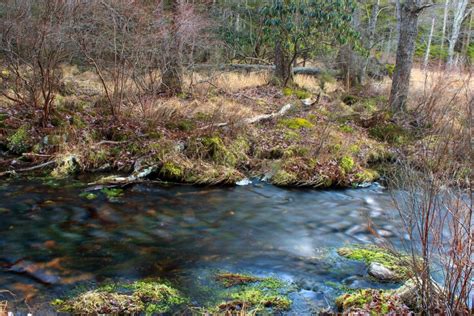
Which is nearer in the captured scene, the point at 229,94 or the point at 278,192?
the point at 278,192

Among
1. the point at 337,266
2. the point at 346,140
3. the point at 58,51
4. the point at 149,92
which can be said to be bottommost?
the point at 337,266

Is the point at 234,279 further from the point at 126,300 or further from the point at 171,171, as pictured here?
the point at 171,171

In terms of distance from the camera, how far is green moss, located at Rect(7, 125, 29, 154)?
9.71 m

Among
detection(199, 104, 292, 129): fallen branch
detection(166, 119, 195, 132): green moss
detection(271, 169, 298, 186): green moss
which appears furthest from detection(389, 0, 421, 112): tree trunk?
detection(166, 119, 195, 132): green moss

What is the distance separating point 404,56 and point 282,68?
436 centimetres

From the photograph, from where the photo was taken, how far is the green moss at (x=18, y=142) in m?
9.71

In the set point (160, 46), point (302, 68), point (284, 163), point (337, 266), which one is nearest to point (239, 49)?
point (302, 68)

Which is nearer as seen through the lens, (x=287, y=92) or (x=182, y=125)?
(x=182, y=125)

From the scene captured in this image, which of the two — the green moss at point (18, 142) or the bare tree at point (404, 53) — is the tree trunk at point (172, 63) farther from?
the bare tree at point (404, 53)

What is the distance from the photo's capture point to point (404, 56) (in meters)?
13.7

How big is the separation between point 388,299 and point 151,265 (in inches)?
116

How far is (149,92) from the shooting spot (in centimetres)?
1134

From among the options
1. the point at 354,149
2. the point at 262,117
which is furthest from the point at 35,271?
the point at 354,149

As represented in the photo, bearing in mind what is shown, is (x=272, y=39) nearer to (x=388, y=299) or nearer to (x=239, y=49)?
(x=239, y=49)
